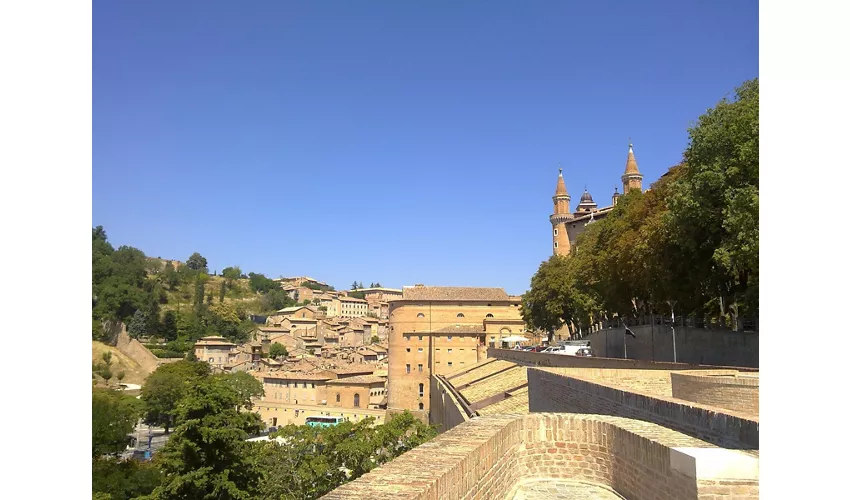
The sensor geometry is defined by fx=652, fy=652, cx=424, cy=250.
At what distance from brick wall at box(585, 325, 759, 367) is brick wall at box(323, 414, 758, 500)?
12573mm

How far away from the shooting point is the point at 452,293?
6456 centimetres

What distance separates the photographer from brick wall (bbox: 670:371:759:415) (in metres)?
10.1

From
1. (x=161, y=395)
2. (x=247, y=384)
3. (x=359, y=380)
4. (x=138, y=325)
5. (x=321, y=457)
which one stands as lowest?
(x=161, y=395)

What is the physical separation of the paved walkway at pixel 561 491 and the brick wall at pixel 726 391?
3839 millimetres

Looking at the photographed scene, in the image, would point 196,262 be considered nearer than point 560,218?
No

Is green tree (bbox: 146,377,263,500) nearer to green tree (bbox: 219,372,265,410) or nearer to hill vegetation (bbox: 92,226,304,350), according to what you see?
green tree (bbox: 219,372,265,410)

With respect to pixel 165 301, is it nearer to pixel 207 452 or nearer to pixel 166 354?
pixel 166 354

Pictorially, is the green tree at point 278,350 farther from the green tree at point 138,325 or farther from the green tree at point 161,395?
the green tree at point 161,395

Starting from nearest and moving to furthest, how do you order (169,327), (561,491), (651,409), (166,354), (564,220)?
1. (561,491)
2. (651,409)
3. (564,220)
4. (166,354)
5. (169,327)

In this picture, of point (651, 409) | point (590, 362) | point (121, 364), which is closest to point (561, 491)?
point (651, 409)

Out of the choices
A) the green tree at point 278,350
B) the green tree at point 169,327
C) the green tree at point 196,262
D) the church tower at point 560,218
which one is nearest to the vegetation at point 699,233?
the church tower at point 560,218

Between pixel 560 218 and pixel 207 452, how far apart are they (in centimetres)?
7082
